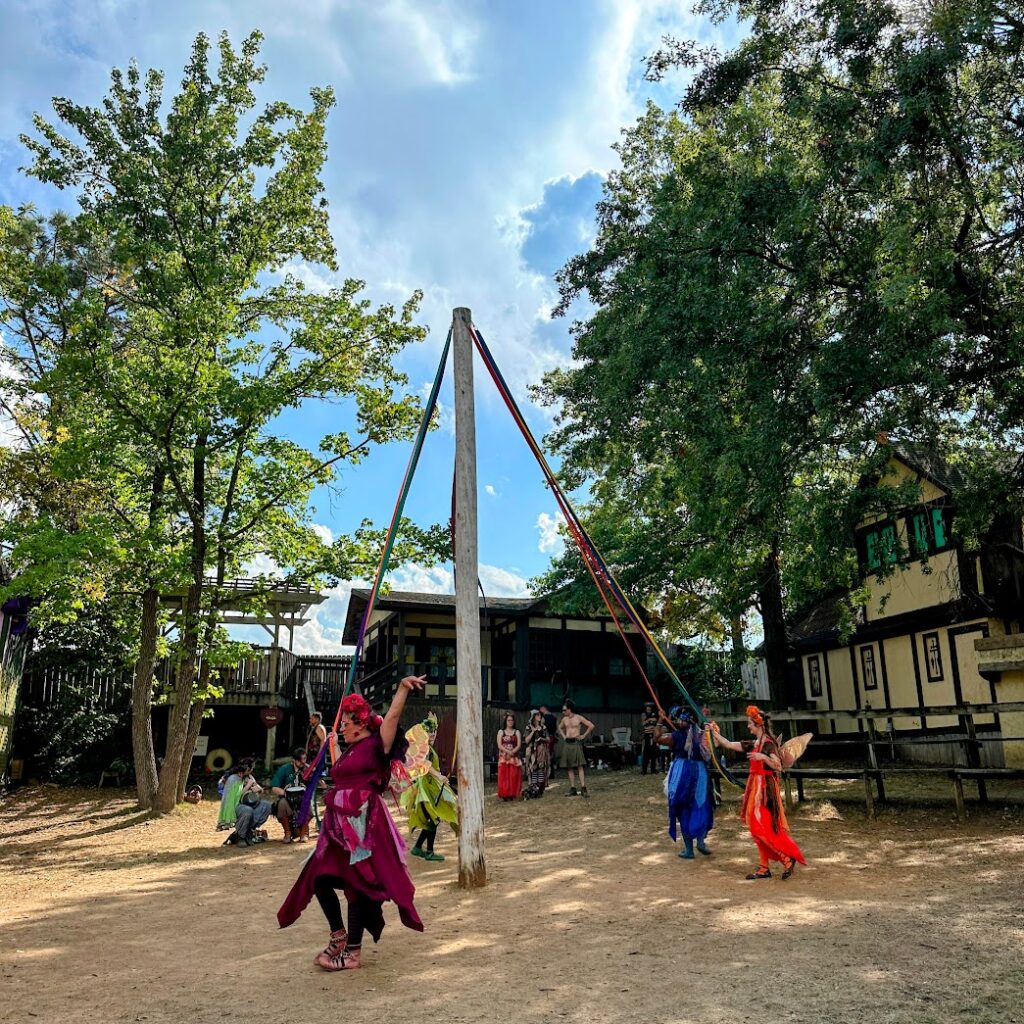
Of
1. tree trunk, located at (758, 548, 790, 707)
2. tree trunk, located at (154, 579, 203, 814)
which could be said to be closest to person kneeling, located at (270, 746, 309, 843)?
tree trunk, located at (154, 579, 203, 814)

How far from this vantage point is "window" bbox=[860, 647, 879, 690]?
23194mm

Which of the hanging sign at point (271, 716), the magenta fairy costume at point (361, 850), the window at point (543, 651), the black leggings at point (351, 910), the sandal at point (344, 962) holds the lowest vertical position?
the sandal at point (344, 962)

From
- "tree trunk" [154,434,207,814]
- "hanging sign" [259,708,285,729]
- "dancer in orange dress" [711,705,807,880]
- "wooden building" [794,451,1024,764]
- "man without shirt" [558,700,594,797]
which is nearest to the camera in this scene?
"dancer in orange dress" [711,705,807,880]

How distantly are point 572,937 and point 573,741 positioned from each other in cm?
1092

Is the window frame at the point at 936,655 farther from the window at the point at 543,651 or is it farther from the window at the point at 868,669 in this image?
the window at the point at 543,651

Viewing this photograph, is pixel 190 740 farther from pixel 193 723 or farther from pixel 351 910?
pixel 351 910

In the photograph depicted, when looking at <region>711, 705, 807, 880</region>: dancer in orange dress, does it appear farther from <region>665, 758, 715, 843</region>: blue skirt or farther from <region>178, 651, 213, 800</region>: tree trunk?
<region>178, 651, 213, 800</region>: tree trunk

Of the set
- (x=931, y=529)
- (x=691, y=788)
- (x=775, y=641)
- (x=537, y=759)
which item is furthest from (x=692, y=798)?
(x=931, y=529)

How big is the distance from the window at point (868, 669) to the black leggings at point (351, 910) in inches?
806

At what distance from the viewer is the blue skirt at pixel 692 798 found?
10.1 meters

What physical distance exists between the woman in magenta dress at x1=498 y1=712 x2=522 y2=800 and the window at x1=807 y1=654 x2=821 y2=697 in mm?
12991

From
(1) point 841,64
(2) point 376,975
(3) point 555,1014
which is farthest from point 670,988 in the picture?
(1) point 841,64

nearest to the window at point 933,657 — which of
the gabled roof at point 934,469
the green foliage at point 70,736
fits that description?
the gabled roof at point 934,469

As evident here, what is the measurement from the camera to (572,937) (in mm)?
6469
